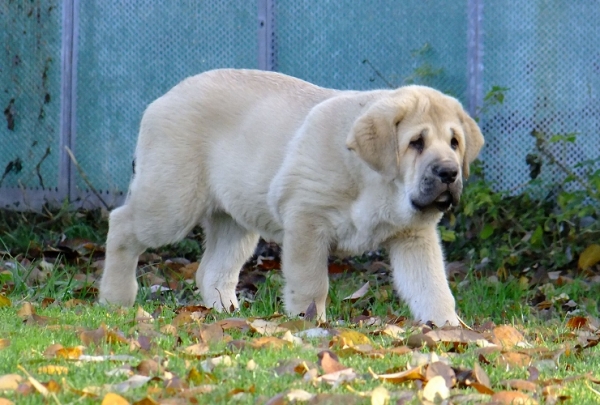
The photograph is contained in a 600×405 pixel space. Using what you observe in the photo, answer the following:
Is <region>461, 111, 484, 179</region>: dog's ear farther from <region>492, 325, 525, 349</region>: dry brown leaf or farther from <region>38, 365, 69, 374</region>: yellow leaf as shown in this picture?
<region>38, 365, 69, 374</region>: yellow leaf

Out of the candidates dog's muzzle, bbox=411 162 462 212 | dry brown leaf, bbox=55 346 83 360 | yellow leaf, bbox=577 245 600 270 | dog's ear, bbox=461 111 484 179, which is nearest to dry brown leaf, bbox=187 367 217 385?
dry brown leaf, bbox=55 346 83 360

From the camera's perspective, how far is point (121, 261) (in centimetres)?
617

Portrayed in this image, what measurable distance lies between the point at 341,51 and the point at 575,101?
176cm

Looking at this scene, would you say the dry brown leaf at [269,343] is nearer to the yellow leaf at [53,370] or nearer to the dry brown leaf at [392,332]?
the dry brown leaf at [392,332]

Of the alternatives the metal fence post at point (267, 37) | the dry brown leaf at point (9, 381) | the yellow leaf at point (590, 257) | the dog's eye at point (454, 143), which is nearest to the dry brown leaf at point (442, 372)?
the dry brown leaf at point (9, 381)

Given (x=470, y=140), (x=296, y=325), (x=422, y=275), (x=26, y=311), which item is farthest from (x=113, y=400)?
(x=470, y=140)

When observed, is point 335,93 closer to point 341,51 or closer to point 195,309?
point 195,309

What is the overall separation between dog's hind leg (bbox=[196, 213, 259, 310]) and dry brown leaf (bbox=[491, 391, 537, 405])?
10.1 ft

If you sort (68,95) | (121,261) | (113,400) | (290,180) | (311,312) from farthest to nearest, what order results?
(68,95), (121,261), (290,180), (311,312), (113,400)

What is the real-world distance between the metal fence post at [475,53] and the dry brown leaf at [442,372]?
451 centimetres

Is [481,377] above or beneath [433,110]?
beneath

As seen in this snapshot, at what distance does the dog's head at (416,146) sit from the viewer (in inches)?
198

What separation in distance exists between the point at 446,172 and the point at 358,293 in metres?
1.54

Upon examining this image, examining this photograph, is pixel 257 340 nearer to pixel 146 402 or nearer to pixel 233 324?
pixel 233 324
